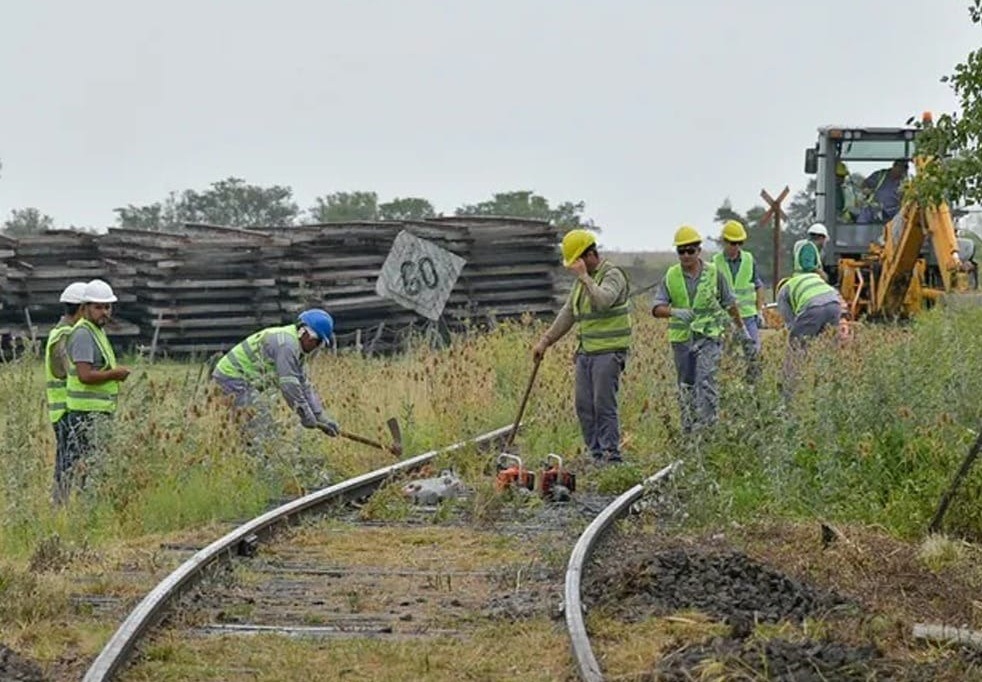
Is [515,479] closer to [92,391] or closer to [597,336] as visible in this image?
[597,336]

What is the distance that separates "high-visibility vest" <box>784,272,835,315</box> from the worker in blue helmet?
4718 millimetres

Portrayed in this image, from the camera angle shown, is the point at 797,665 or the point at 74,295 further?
the point at 74,295

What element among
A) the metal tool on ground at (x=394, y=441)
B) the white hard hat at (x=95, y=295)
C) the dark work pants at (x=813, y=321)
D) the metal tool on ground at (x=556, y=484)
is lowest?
the metal tool on ground at (x=556, y=484)

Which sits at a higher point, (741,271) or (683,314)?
(741,271)

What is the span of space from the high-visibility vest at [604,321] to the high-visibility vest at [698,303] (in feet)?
1.83

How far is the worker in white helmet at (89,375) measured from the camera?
41.8 ft

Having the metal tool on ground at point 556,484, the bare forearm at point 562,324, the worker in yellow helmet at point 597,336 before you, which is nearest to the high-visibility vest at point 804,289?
the worker in yellow helmet at point 597,336

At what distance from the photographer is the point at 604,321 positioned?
562 inches

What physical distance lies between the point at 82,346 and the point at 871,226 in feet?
63.0

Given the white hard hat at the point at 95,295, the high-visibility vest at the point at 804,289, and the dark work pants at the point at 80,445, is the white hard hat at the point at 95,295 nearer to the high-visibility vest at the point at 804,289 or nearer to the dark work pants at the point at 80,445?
the dark work pants at the point at 80,445

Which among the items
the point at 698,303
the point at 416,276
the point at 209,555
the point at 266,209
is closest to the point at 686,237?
the point at 698,303

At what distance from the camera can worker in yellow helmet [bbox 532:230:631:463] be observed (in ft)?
→ 46.4

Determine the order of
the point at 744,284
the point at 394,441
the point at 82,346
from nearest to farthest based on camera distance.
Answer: the point at 82,346 < the point at 394,441 < the point at 744,284

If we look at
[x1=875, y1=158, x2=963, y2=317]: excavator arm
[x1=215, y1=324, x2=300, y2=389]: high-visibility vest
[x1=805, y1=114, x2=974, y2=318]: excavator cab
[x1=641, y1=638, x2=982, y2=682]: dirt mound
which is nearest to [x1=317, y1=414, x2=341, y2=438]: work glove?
[x1=215, y1=324, x2=300, y2=389]: high-visibility vest
